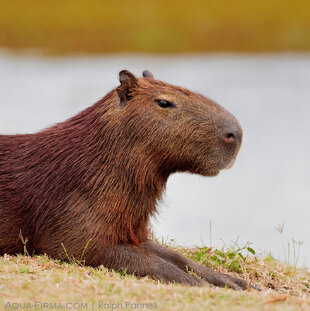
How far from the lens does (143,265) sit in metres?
6.39

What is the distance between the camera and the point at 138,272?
637 centimetres

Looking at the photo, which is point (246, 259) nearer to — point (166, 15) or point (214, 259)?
point (214, 259)

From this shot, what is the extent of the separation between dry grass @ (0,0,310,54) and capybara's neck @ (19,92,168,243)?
19242mm

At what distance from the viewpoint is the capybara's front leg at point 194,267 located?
21.9 feet

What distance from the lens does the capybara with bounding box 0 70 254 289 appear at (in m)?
6.46

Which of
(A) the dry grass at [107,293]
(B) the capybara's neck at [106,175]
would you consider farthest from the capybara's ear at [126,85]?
(A) the dry grass at [107,293]

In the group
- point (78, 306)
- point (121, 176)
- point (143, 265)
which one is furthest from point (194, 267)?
point (78, 306)

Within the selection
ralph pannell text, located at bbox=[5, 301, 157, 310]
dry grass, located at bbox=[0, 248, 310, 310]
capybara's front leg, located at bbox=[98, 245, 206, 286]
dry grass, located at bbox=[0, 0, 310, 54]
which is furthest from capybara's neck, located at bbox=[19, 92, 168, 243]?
dry grass, located at bbox=[0, 0, 310, 54]

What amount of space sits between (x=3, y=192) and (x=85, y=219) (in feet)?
2.76

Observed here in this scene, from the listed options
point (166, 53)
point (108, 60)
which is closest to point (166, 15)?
point (166, 53)

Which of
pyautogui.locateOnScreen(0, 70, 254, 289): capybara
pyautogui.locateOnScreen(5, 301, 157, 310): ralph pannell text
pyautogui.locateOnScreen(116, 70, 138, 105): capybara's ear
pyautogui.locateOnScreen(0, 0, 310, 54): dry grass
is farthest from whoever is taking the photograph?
pyautogui.locateOnScreen(0, 0, 310, 54): dry grass

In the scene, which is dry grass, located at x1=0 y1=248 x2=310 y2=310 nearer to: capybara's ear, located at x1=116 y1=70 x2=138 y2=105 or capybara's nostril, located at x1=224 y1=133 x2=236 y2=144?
capybara's nostril, located at x1=224 y1=133 x2=236 y2=144

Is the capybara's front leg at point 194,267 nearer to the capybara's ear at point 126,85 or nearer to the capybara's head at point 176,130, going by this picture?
the capybara's head at point 176,130

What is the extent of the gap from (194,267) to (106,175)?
44.7 inches
